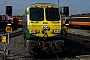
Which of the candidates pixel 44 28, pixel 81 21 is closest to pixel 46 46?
pixel 44 28

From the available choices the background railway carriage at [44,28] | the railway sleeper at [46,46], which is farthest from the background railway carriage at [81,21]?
the railway sleeper at [46,46]

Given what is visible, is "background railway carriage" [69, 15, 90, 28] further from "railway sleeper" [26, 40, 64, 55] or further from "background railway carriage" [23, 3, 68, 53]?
"railway sleeper" [26, 40, 64, 55]

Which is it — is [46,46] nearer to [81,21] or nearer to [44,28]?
[44,28]

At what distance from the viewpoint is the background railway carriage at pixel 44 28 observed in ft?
42.1

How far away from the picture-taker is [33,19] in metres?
13.1

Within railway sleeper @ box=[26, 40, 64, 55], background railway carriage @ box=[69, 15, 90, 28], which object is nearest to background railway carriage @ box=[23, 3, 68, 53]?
railway sleeper @ box=[26, 40, 64, 55]

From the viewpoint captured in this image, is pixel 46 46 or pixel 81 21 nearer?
pixel 46 46

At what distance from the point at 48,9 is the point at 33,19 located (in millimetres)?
954

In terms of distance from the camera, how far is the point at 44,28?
42.4 ft

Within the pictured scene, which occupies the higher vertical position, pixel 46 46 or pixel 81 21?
pixel 46 46

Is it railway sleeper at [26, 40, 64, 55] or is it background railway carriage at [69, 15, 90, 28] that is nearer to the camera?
railway sleeper at [26, 40, 64, 55]

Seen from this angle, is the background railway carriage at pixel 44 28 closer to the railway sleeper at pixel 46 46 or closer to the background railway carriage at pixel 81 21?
the railway sleeper at pixel 46 46

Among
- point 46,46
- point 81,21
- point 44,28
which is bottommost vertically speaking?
point 81,21

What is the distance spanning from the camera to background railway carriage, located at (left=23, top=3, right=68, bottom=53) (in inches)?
505
